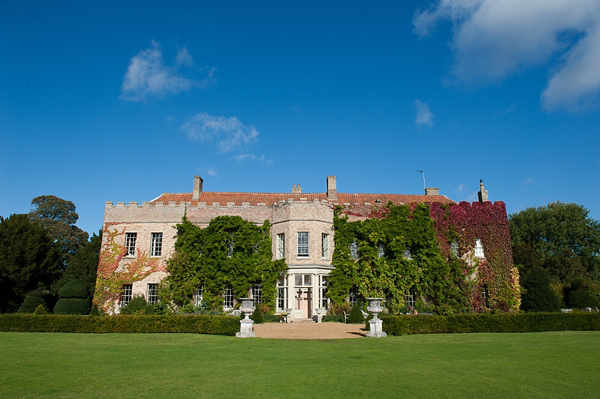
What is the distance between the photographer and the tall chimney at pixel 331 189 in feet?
93.1

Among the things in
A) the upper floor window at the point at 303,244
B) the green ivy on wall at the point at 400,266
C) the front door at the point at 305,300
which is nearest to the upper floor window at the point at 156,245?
the upper floor window at the point at 303,244

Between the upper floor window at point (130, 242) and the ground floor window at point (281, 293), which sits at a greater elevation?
the upper floor window at point (130, 242)

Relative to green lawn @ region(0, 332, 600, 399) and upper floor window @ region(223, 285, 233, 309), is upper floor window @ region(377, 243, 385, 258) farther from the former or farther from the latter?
green lawn @ region(0, 332, 600, 399)

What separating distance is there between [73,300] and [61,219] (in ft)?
83.5

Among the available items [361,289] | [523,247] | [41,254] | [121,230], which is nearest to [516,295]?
[361,289]

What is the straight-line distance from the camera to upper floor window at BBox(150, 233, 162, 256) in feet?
85.2

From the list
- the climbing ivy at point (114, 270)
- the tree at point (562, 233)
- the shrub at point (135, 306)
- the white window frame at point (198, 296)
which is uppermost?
the tree at point (562, 233)

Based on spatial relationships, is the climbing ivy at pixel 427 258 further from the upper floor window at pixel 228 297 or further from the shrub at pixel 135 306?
the shrub at pixel 135 306

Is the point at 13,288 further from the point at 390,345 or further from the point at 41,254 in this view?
the point at 390,345

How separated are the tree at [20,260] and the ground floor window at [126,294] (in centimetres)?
607

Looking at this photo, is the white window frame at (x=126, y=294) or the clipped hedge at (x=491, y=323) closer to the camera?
the clipped hedge at (x=491, y=323)

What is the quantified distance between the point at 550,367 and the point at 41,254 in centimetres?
2847

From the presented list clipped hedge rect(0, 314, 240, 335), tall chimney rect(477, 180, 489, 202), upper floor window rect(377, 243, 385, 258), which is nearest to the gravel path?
clipped hedge rect(0, 314, 240, 335)

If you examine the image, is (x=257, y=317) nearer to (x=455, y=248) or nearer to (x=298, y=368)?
(x=298, y=368)
